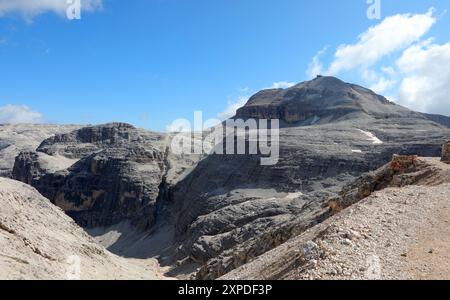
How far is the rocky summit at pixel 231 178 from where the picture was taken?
41.9 m

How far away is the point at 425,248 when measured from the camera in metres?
11.4

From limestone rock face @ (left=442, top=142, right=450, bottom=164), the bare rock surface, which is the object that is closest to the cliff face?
the bare rock surface

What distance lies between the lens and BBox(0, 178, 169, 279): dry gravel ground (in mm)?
14773

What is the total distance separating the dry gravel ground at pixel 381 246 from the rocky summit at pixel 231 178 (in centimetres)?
512

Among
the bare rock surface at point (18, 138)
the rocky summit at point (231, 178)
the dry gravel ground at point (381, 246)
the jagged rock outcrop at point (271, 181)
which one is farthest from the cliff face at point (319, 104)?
the dry gravel ground at point (381, 246)

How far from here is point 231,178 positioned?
201 ft

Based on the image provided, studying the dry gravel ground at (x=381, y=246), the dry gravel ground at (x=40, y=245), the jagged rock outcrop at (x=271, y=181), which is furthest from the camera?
the jagged rock outcrop at (x=271, y=181)

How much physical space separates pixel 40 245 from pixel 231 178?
43802 millimetres

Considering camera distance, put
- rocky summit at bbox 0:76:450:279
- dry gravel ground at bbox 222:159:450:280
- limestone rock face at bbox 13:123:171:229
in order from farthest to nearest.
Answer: limestone rock face at bbox 13:123:171:229 → rocky summit at bbox 0:76:450:279 → dry gravel ground at bbox 222:159:450:280

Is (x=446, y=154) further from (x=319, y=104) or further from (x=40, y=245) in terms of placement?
(x=319, y=104)

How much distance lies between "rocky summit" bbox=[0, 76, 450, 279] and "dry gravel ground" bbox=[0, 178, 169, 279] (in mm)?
8864

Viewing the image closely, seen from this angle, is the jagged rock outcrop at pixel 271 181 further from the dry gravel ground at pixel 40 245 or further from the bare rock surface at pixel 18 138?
the bare rock surface at pixel 18 138

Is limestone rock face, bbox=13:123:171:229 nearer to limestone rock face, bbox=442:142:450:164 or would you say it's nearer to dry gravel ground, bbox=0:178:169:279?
dry gravel ground, bbox=0:178:169:279
